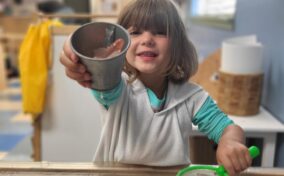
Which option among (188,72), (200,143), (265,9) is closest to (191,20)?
(265,9)

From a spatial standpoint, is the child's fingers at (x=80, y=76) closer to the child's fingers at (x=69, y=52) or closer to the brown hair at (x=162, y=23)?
the child's fingers at (x=69, y=52)

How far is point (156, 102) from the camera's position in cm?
53

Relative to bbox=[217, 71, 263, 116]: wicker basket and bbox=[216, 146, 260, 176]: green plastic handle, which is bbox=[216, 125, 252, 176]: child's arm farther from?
bbox=[217, 71, 263, 116]: wicker basket

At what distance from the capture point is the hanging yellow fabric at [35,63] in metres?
1.19

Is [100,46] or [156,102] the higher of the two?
[100,46]

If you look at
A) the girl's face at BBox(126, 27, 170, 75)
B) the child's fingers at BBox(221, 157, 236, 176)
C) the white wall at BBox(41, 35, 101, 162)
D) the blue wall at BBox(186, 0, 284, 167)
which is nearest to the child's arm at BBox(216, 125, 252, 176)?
the child's fingers at BBox(221, 157, 236, 176)

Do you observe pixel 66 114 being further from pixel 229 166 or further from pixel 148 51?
pixel 229 166

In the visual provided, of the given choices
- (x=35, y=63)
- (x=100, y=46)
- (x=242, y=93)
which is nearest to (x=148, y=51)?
(x=100, y=46)

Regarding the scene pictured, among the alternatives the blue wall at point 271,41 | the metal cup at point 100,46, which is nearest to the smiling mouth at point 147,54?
the metal cup at point 100,46

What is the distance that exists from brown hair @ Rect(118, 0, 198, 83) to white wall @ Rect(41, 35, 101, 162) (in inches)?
28.5

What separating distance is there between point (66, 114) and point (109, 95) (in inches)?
33.8

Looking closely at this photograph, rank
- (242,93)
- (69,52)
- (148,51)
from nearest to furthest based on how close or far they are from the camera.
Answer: (69,52), (148,51), (242,93)

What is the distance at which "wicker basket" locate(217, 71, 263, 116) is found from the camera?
2.95ft

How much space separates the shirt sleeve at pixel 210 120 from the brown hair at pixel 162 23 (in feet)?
0.25
